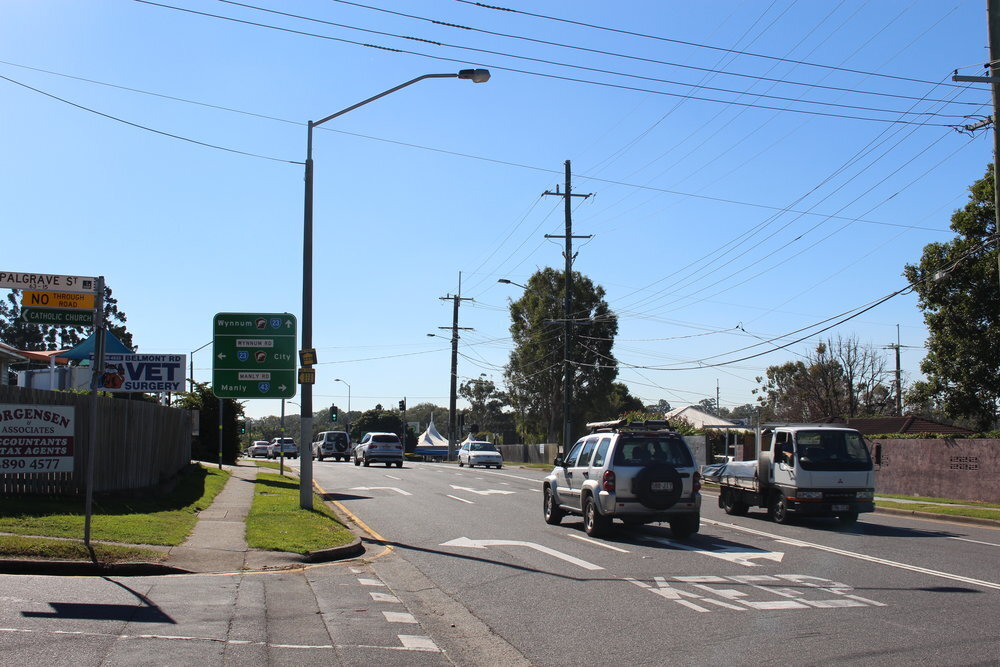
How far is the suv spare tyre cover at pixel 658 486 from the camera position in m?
14.5

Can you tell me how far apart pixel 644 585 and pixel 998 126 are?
49.4 ft

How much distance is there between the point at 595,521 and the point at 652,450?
4.89 ft

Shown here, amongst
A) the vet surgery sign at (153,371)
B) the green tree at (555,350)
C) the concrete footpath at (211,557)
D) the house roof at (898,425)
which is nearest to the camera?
the concrete footpath at (211,557)

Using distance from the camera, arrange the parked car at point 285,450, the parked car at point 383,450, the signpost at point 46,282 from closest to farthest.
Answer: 1. the signpost at point 46,282
2. the parked car at point 383,450
3. the parked car at point 285,450

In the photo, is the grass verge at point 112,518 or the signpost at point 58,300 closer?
the signpost at point 58,300

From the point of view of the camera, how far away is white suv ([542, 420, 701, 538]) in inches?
572

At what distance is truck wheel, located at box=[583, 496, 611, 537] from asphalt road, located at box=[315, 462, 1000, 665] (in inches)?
9.7

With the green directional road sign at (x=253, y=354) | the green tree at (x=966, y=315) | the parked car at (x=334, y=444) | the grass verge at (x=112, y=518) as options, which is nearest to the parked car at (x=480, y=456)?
the parked car at (x=334, y=444)

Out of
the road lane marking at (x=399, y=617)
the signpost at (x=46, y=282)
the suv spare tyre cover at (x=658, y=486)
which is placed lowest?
the road lane marking at (x=399, y=617)

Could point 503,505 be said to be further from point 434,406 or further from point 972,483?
point 434,406

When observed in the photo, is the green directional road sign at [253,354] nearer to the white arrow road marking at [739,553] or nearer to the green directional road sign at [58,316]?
the green directional road sign at [58,316]

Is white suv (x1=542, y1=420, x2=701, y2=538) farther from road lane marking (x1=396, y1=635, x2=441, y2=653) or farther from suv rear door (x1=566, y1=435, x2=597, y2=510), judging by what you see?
road lane marking (x1=396, y1=635, x2=441, y2=653)

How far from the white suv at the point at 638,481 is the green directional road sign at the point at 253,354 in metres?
9.44

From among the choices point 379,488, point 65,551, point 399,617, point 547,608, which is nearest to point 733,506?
point 547,608
